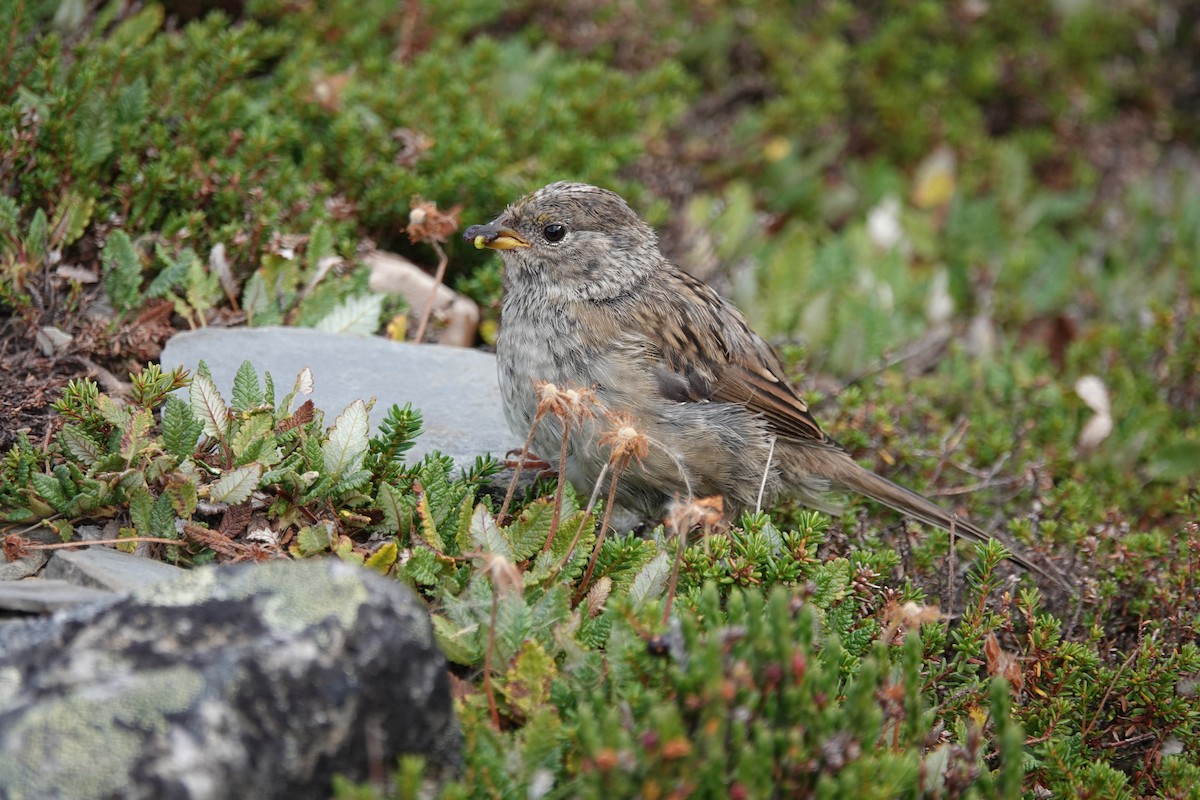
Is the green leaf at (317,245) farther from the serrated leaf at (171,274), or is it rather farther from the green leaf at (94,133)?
the green leaf at (94,133)

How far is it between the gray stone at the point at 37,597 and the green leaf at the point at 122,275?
6.40ft

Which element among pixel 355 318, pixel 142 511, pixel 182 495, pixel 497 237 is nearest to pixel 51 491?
pixel 142 511

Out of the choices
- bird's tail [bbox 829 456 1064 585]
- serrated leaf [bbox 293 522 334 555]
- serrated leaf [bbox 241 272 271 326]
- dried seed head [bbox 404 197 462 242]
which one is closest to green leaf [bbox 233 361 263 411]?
serrated leaf [bbox 293 522 334 555]

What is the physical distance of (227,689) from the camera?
2.64m

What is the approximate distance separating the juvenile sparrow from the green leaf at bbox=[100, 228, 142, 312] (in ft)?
4.74

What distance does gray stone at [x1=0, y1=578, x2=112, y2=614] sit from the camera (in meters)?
3.23

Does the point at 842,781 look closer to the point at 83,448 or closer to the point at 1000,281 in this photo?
the point at 83,448

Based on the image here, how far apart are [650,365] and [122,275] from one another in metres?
2.30

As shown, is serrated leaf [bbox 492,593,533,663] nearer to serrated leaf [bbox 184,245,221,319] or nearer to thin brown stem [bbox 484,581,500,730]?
thin brown stem [bbox 484,581,500,730]

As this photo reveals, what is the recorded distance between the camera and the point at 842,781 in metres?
2.92

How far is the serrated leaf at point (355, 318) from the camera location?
525cm

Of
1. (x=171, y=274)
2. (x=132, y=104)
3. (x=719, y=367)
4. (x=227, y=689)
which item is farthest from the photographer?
(x=132, y=104)

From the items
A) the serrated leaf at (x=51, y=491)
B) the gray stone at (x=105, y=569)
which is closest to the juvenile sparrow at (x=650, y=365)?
the gray stone at (x=105, y=569)

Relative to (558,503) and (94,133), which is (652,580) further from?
(94,133)
